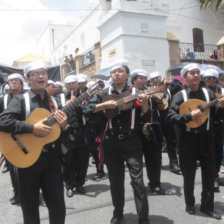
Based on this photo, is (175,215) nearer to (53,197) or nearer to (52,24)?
(53,197)

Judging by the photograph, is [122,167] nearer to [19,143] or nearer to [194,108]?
[194,108]

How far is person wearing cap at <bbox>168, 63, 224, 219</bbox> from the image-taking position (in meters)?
4.03

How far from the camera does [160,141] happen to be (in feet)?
18.3

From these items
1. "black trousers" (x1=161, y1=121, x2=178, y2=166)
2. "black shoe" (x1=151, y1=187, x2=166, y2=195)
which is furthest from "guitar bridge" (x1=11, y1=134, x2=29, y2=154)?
"black trousers" (x1=161, y1=121, x2=178, y2=166)

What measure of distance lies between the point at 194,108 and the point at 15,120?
7.88 feet

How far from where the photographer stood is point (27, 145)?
3049mm

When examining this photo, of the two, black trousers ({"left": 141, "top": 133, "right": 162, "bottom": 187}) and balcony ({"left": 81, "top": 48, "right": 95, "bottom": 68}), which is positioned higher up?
balcony ({"left": 81, "top": 48, "right": 95, "bottom": 68})

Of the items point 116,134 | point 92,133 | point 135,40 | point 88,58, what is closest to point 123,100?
point 116,134

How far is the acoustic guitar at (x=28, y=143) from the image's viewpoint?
299 centimetres

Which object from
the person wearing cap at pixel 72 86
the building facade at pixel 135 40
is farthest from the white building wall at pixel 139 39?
the person wearing cap at pixel 72 86

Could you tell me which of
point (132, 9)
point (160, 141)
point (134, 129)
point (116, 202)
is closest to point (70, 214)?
point (116, 202)

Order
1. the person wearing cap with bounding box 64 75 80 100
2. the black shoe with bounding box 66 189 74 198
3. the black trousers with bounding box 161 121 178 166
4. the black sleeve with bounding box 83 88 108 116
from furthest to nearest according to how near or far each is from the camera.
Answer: the black trousers with bounding box 161 121 178 166
the person wearing cap with bounding box 64 75 80 100
the black shoe with bounding box 66 189 74 198
the black sleeve with bounding box 83 88 108 116

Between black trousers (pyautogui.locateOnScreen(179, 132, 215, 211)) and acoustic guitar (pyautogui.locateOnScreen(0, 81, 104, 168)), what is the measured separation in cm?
193

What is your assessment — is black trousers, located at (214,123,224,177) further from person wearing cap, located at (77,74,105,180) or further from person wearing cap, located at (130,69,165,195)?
person wearing cap, located at (77,74,105,180)
